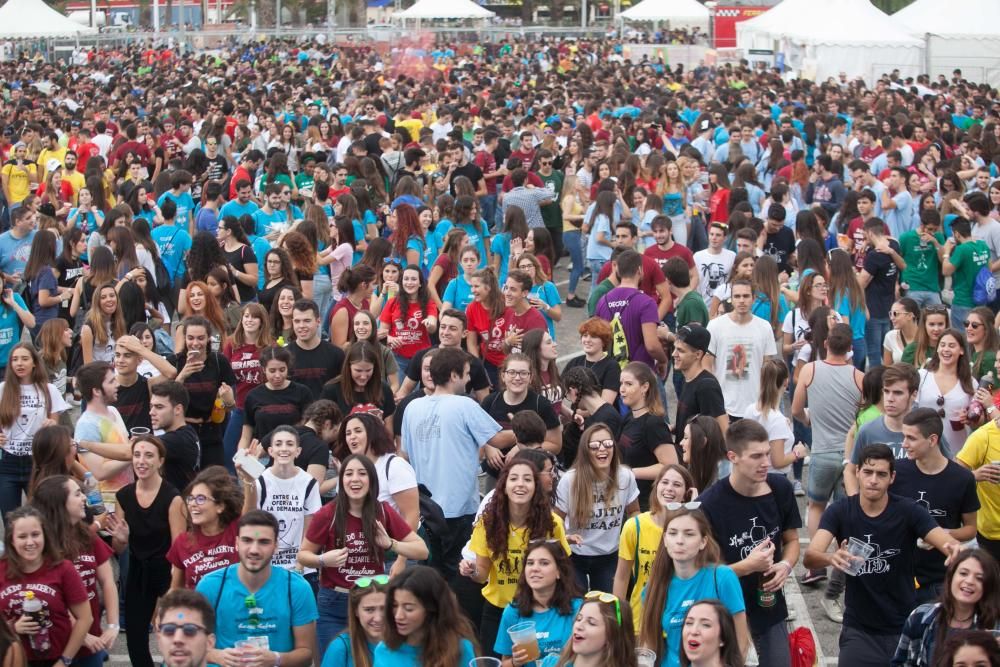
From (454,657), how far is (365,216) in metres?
8.32

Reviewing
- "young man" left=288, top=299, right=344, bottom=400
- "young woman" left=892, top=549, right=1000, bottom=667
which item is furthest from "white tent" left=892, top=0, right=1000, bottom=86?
"young woman" left=892, top=549, right=1000, bottom=667

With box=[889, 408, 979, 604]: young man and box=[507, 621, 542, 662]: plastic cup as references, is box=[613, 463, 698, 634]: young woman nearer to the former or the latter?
box=[507, 621, 542, 662]: plastic cup

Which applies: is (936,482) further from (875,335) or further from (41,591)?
(875,335)

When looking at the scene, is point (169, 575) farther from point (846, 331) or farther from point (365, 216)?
point (365, 216)

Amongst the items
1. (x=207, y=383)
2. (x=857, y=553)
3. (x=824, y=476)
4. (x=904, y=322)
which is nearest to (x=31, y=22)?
(x=207, y=383)

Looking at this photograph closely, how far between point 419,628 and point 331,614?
3.80 feet

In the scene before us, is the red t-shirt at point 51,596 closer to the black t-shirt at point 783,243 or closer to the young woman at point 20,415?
the young woman at point 20,415

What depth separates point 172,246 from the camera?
41.7 feet

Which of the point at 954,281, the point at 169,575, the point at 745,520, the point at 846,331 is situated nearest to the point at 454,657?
the point at 745,520

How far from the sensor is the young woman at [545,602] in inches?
228

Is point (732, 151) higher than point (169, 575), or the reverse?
point (732, 151)

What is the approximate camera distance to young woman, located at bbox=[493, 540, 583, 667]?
580 cm

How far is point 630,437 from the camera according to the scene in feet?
24.7

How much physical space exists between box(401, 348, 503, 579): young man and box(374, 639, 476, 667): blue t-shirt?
6.69ft
